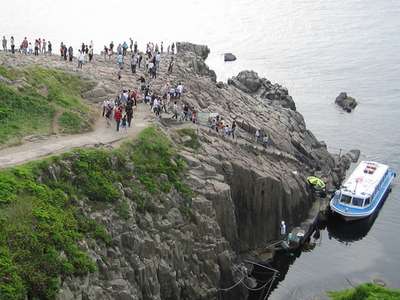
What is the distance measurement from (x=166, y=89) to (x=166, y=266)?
2833cm

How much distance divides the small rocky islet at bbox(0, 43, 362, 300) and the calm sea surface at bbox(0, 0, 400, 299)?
8.16 m

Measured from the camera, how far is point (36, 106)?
58.2 metres

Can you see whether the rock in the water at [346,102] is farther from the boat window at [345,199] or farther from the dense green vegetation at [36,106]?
the dense green vegetation at [36,106]

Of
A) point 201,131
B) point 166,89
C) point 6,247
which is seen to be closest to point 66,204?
point 6,247

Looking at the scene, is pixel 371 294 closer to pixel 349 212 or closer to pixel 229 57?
pixel 349 212

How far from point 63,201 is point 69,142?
9919mm

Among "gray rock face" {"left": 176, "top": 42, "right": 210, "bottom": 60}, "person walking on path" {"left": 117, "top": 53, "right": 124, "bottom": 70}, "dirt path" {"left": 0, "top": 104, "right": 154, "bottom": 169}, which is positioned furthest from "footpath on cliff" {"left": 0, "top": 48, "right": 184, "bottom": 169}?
"gray rock face" {"left": 176, "top": 42, "right": 210, "bottom": 60}

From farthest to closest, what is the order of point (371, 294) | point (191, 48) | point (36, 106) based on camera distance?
point (191, 48), point (36, 106), point (371, 294)

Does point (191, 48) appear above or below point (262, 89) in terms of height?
above

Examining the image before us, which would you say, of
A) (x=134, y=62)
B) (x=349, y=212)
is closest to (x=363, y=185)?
(x=349, y=212)

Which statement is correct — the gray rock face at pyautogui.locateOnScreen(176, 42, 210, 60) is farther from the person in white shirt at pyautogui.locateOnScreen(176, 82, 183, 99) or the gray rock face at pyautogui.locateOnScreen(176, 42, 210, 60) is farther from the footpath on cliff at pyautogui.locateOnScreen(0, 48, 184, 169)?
the person in white shirt at pyautogui.locateOnScreen(176, 82, 183, 99)

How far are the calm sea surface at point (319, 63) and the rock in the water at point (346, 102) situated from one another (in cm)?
166

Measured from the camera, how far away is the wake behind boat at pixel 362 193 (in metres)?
79.1

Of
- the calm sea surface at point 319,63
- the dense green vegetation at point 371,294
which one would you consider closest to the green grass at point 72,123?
the calm sea surface at point 319,63
